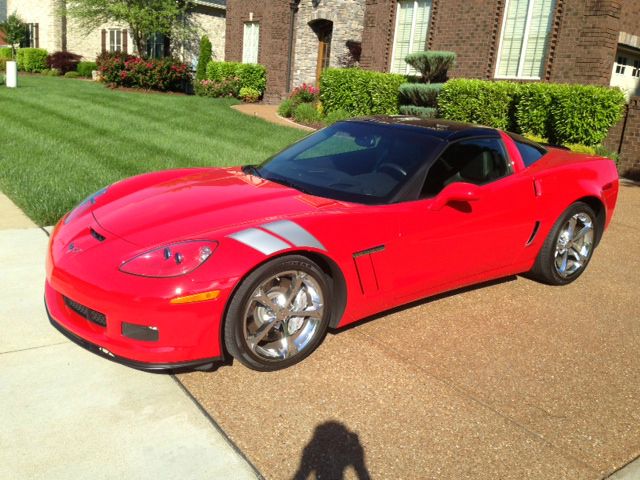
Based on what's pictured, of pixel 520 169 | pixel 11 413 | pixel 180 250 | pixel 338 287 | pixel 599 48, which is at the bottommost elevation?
pixel 11 413

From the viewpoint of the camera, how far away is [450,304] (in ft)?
15.4

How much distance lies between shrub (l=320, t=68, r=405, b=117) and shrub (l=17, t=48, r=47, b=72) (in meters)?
23.1

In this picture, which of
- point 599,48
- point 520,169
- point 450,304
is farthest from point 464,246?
point 599,48

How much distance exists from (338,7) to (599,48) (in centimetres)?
1006

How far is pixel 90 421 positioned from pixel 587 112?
434 inches

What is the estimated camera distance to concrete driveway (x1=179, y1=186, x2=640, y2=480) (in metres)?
2.87

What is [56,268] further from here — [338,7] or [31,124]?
[338,7]

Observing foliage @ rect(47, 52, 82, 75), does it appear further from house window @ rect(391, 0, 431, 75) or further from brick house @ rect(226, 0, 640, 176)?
house window @ rect(391, 0, 431, 75)

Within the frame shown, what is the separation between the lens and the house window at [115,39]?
31.8 meters

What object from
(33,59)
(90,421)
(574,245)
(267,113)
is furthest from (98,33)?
(90,421)

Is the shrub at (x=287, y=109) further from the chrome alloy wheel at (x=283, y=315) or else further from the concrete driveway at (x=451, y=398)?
the chrome alloy wheel at (x=283, y=315)

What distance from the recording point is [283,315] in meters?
3.44

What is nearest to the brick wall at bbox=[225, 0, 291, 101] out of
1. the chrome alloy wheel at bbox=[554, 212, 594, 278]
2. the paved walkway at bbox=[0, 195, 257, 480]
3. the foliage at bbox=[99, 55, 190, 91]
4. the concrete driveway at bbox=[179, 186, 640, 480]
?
the foliage at bbox=[99, 55, 190, 91]

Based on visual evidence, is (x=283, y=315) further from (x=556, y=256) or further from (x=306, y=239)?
(x=556, y=256)
